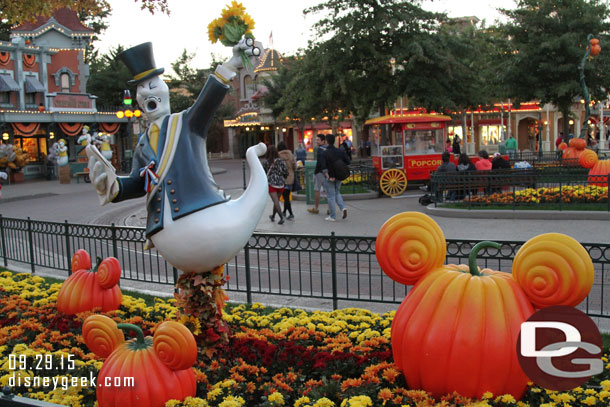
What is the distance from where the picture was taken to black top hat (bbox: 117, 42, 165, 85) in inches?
203

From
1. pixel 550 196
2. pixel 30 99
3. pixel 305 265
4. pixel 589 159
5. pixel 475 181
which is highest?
pixel 30 99

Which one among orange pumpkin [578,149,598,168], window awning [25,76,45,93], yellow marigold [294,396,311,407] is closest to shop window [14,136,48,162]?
window awning [25,76,45,93]

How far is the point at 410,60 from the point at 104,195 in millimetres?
18901

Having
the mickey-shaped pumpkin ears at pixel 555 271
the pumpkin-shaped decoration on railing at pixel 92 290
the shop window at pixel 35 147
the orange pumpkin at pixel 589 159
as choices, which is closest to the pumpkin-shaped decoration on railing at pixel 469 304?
the mickey-shaped pumpkin ears at pixel 555 271

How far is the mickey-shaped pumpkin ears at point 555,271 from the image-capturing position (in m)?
3.68

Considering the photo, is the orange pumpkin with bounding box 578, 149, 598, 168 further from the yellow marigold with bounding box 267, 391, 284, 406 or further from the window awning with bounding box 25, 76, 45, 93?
the window awning with bounding box 25, 76, 45, 93

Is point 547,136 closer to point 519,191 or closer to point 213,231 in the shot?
point 519,191

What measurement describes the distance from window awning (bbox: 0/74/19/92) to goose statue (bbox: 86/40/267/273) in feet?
101

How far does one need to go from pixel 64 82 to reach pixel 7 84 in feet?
14.2

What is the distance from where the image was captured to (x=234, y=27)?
5223mm

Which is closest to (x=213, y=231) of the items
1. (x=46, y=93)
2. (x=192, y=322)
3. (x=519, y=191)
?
(x=192, y=322)

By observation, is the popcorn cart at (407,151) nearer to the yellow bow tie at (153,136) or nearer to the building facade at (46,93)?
the yellow bow tie at (153,136)

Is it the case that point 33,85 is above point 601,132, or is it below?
above

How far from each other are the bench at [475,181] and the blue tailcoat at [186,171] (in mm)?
9984
